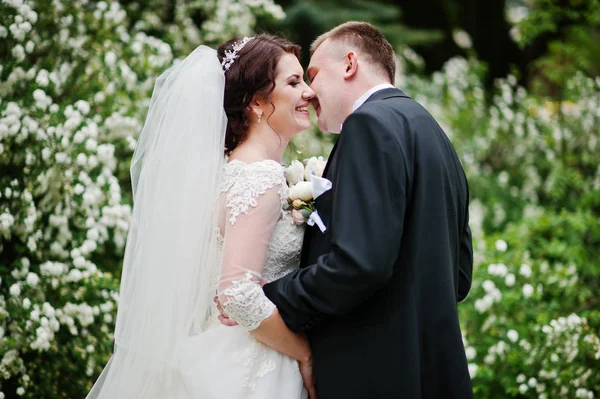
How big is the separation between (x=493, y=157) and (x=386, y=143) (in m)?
5.88

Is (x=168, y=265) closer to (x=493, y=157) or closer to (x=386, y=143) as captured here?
(x=386, y=143)

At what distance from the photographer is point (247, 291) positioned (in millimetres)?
2459

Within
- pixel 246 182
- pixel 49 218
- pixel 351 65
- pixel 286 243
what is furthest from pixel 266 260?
pixel 49 218

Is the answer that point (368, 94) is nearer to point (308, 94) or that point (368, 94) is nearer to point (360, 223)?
point (308, 94)

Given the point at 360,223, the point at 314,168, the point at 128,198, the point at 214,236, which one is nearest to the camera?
the point at 360,223

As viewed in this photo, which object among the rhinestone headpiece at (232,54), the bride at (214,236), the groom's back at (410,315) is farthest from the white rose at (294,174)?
the rhinestone headpiece at (232,54)

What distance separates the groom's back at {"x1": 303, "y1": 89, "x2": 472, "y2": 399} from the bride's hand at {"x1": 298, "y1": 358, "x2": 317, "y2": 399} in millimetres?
102

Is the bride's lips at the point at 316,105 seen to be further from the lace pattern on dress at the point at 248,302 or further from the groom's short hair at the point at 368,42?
the lace pattern on dress at the point at 248,302

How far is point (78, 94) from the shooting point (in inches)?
179

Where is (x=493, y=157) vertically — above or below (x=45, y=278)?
below

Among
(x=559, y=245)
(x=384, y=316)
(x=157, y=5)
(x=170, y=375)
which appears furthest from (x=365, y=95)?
(x=157, y=5)

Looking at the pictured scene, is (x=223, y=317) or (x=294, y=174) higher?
(x=294, y=174)

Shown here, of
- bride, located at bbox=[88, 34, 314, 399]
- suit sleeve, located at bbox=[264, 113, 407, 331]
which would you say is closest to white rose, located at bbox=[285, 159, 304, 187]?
bride, located at bbox=[88, 34, 314, 399]

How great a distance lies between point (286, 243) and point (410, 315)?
61 centimetres
